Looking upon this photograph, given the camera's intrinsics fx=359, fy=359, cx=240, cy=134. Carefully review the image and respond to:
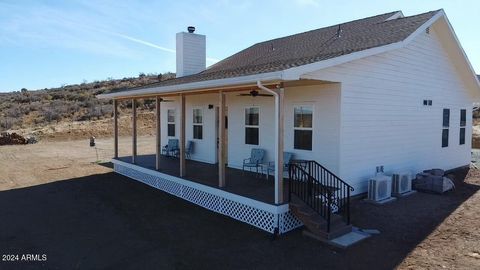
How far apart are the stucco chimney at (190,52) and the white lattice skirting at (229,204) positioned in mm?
5242

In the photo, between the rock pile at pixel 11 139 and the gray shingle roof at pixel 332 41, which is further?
the rock pile at pixel 11 139

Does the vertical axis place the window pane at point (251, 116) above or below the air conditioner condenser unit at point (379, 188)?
above

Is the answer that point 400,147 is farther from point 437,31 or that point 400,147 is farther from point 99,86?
point 99,86

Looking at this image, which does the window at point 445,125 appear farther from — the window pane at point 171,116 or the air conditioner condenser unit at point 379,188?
the window pane at point 171,116

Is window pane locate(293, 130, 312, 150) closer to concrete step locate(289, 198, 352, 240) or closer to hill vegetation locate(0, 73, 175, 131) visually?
concrete step locate(289, 198, 352, 240)

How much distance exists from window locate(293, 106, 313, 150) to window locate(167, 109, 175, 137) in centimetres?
649

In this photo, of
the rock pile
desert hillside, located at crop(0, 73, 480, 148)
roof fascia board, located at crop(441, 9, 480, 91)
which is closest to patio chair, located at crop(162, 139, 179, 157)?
roof fascia board, located at crop(441, 9, 480, 91)

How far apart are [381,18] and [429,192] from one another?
5680 mm

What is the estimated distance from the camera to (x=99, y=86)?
1957 inches

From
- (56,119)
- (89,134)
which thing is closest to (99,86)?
(56,119)

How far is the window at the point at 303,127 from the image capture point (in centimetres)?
891

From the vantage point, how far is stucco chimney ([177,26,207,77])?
1477 centimetres

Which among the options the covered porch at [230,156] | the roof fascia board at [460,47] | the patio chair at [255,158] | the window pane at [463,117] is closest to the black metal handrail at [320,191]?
the covered porch at [230,156]

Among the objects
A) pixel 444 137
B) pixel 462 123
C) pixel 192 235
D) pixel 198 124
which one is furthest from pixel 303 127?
pixel 462 123
